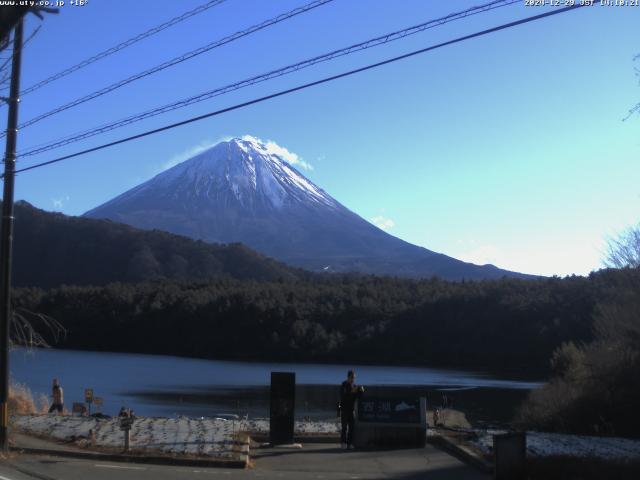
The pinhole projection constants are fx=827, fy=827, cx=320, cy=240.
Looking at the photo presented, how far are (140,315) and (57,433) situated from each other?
95491 millimetres

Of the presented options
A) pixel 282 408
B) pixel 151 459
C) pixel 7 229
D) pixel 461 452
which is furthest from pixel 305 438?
pixel 7 229

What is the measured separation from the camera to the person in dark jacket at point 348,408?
15.0 meters

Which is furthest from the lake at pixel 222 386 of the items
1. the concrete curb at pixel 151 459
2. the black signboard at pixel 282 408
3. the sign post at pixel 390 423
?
the concrete curb at pixel 151 459

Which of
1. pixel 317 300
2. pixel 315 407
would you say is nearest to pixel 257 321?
pixel 317 300

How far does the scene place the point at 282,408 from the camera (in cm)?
1504

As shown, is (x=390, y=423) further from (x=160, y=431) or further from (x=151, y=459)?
(x=160, y=431)

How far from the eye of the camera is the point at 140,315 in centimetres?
10919

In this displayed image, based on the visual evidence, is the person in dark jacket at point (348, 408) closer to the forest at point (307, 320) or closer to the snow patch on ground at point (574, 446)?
the snow patch on ground at point (574, 446)

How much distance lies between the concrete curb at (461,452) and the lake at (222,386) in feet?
45.0

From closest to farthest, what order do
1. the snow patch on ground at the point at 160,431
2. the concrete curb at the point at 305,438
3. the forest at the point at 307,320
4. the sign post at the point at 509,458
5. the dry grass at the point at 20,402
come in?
the sign post at the point at 509,458, the snow patch on ground at the point at 160,431, the concrete curb at the point at 305,438, the dry grass at the point at 20,402, the forest at the point at 307,320

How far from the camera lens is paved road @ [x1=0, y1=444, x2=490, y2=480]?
12.0 metres

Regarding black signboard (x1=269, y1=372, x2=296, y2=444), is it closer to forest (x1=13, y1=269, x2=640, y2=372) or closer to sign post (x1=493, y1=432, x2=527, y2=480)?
sign post (x1=493, y1=432, x2=527, y2=480)

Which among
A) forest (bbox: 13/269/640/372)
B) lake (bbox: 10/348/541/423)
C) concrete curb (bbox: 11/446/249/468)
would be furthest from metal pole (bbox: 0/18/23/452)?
forest (bbox: 13/269/640/372)

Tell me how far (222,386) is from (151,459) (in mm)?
43905
